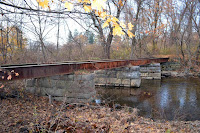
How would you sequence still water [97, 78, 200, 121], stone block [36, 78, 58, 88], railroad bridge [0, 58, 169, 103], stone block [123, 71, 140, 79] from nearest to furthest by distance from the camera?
railroad bridge [0, 58, 169, 103], still water [97, 78, 200, 121], stone block [36, 78, 58, 88], stone block [123, 71, 140, 79]

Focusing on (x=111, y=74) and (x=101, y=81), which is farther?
(x=101, y=81)

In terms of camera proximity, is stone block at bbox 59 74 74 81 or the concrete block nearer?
stone block at bbox 59 74 74 81

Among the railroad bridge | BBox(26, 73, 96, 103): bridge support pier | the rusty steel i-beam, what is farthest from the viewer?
BBox(26, 73, 96, 103): bridge support pier

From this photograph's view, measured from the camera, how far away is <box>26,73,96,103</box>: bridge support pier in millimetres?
6801

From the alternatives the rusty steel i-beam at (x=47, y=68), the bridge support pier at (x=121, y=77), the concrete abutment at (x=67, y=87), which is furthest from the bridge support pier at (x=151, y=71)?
the concrete abutment at (x=67, y=87)

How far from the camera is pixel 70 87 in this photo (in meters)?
6.83

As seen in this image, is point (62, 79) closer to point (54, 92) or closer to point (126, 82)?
point (54, 92)

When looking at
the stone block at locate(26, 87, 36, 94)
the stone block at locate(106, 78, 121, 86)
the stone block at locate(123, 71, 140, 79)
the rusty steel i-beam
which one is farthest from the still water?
the stone block at locate(26, 87, 36, 94)

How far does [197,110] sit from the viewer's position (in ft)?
23.7

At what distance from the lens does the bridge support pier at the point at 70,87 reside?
6.80 m

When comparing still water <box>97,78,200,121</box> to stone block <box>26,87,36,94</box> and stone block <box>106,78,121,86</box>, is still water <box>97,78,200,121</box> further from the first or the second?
stone block <box>26,87,36,94</box>

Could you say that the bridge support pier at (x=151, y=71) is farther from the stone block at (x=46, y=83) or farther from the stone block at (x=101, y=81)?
the stone block at (x=46, y=83)

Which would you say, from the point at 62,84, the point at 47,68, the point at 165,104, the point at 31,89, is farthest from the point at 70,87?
the point at 165,104

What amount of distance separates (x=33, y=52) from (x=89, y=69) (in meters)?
6.87
